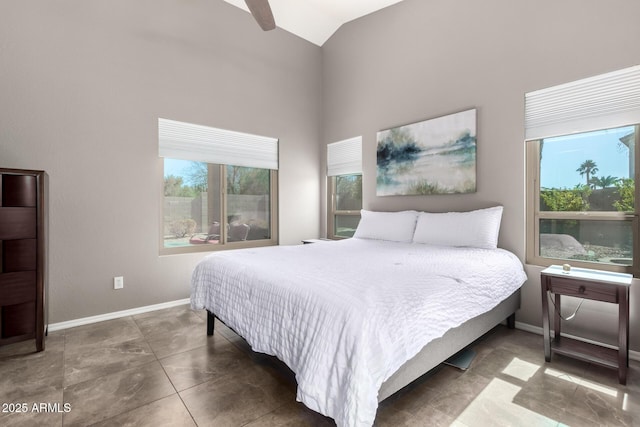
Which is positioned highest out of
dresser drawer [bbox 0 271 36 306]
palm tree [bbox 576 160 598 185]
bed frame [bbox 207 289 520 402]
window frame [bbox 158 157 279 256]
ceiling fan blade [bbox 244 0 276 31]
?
ceiling fan blade [bbox 244 0 276 31]

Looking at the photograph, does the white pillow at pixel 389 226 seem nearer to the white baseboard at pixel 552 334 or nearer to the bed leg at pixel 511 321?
the bed leg at pixel 511 321

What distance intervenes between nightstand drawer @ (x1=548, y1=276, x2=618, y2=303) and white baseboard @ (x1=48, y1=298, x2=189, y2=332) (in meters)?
3.38

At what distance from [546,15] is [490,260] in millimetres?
2088

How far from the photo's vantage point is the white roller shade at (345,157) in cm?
418

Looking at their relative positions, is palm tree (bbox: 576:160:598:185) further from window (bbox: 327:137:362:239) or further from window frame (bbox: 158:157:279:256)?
window frame (bbox: 158:157:279:256)

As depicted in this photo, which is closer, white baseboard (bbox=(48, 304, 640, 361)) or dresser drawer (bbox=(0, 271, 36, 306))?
dresser drawer (bbox=(0, 271, 36, 306))

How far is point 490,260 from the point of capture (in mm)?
2252

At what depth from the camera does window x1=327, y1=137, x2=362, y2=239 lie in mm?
4242

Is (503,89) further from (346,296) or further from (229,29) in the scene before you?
(229,29)

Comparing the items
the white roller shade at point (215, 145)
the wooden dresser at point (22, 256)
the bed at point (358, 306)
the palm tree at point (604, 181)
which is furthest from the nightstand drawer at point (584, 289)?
the wooden dresser at point (22, 256)

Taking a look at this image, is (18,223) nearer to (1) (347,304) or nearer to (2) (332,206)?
(1) (347,304)

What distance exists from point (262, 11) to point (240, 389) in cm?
247

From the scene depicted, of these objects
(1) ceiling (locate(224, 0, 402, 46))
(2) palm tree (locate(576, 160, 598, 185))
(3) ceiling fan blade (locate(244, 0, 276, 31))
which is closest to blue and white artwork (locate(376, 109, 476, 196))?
(2) palm tree (locate(576, 160, 598, 185))

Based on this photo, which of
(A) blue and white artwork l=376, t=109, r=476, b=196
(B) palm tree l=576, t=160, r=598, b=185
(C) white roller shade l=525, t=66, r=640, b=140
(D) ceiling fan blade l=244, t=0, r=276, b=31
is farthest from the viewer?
(A) blue and white artwork l=376, t=109, r=476, b=196
